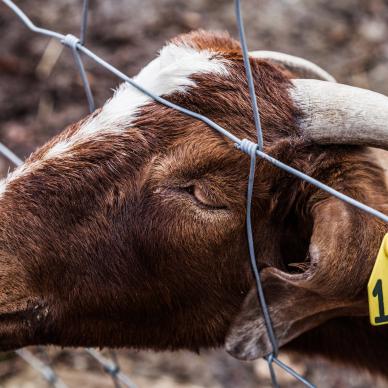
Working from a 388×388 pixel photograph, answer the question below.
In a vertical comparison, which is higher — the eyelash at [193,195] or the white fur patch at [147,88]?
the white fur patch at [147,88]

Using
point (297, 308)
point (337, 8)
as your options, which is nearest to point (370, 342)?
point (297, 308)

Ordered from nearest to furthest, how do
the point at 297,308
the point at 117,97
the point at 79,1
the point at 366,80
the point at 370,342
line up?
1. the point at 297,308
2. the point at 117,97
3. the point at 370,342
4. the point at 366,80
5. the point at 79,1

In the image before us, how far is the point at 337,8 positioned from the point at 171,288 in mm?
4488

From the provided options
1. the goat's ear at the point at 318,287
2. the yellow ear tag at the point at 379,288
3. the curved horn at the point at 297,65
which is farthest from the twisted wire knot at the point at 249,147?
the curved horn at the point at 297,65

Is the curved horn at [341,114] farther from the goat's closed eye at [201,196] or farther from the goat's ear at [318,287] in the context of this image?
the goat's closed eye at [201,196]

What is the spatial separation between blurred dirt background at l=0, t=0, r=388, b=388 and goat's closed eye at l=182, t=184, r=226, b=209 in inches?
116

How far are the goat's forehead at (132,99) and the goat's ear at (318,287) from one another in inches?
24.7

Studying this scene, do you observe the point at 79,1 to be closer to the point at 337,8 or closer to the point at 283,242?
the point at 337,8

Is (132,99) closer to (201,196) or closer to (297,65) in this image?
(201,196)

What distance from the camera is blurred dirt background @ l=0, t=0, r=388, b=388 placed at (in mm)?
5359

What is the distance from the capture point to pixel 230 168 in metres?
2.28

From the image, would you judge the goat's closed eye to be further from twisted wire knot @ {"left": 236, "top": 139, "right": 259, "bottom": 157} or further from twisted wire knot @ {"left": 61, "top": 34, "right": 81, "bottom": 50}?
twisted wire knot @ {"left": 61, "top": 34, "right": 81, "bottom": 50}

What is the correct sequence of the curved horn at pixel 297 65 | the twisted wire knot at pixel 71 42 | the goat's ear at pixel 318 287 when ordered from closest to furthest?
the goat's ear at pixel 318 287, the twisted wire knot at pixel 71 42, the curved horn at pixel 297 65

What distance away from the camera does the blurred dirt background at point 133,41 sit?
5.36 metres
